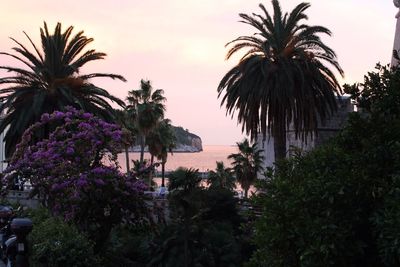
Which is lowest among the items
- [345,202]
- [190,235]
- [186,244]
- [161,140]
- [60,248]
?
[186,244]

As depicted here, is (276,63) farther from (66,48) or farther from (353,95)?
(353,95)

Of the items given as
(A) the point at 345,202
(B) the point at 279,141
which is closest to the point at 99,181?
(A) the point at 345,202

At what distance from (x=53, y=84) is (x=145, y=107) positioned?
97.7 feet

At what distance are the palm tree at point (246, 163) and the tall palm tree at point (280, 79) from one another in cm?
3039

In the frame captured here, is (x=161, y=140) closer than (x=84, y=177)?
No

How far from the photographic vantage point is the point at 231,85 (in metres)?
24.1

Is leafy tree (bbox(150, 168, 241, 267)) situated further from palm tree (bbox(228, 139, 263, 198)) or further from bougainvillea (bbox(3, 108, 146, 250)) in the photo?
palm tree (bbox(228, 139, 263, 198))

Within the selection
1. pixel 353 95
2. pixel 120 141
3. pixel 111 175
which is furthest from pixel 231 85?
pixel 353 95

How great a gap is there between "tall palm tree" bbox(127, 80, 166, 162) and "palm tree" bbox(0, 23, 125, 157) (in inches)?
1115

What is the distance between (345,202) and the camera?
455 centimetres

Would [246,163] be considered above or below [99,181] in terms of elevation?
below

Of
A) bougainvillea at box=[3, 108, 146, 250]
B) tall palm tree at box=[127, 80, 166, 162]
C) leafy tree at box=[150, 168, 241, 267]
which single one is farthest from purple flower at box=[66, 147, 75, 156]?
tall palm tree at box=[127, 80, 166, 162]

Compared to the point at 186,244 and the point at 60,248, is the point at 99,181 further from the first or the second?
the point at 60,248

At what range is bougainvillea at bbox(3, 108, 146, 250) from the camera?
526 inches
